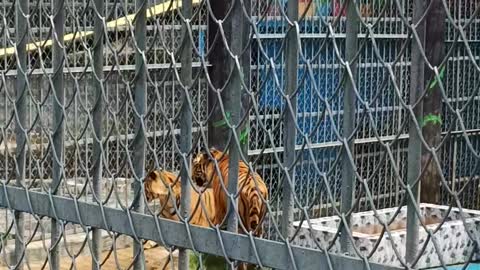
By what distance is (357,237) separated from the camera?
561 centimetres

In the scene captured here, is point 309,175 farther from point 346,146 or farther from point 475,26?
point 346,146

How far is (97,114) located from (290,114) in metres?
0.65

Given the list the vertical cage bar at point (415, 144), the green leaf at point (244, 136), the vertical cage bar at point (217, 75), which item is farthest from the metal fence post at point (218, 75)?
the vertical cage bar at point (415, 144)

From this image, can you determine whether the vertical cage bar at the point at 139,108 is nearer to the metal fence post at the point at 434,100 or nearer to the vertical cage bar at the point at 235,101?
the vertical cage bar at the point at 235,101

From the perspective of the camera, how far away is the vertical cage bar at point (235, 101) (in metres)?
2.02

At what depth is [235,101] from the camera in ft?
6.68

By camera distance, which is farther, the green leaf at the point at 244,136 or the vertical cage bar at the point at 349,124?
the green leaf at the point at 244,136

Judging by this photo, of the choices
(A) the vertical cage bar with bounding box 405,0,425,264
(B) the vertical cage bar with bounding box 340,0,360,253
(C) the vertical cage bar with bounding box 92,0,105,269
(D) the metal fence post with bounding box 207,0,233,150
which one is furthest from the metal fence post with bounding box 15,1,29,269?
(D) the metal fence post with bounding box 207,0,233,150

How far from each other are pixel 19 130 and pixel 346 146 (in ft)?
3.70

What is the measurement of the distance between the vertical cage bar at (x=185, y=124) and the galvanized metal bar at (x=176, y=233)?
6 cm

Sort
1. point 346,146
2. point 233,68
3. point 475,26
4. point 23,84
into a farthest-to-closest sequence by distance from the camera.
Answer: point 475,26 < point 23,84 < point 233,68 < point 346,146

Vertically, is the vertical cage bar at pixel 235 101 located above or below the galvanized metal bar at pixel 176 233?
above

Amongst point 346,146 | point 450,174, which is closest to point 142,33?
point 346,146

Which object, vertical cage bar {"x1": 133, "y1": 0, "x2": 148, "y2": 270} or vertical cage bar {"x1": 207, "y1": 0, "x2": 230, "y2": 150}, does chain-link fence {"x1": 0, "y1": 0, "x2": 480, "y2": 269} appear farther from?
vertical cage bar {"x1": 207, "y1": 0, "x2": 230, "y2": 150}
